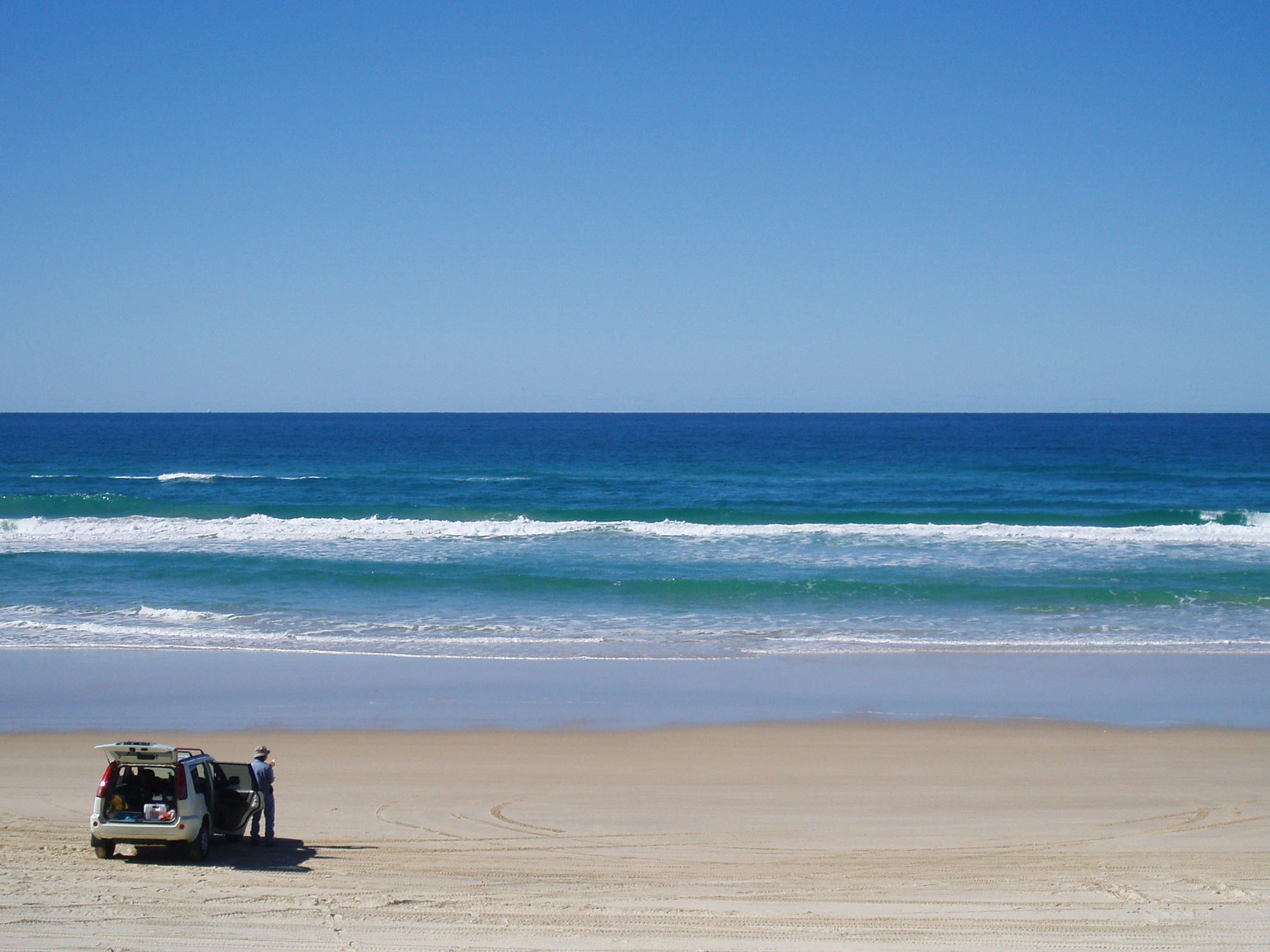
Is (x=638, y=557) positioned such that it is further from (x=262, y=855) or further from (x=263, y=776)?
(x=262, y=855)

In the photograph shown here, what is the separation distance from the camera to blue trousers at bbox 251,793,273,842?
842 centimetres

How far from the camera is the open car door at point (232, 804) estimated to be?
8.43m

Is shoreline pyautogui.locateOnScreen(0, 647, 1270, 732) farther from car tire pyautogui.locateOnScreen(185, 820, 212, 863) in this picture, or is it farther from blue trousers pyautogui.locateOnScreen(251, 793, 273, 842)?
car tire pyautogui.locateOnScreen(185, 820, 212, 863)

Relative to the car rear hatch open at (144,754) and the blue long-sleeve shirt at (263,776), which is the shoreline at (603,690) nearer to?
the blue long-sleeve shirt at (263,776)

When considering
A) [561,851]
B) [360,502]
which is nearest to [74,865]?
[561,851]

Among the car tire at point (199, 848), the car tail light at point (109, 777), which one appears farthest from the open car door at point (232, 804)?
the car tail light at point (109, 777)

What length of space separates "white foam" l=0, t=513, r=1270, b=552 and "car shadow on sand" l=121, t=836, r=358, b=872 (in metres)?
19.8

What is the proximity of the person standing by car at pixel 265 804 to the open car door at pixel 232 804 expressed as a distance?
0.15 feet

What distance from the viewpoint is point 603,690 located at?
14.0 meters

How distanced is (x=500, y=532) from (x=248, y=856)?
70.0 ft

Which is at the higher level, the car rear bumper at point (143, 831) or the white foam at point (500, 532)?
the white foam at point (500, 532)

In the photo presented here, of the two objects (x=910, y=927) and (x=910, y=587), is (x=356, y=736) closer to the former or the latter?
(x=910, y=927)

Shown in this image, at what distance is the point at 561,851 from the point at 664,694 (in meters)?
5.44

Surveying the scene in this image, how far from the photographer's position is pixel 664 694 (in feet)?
45.2
